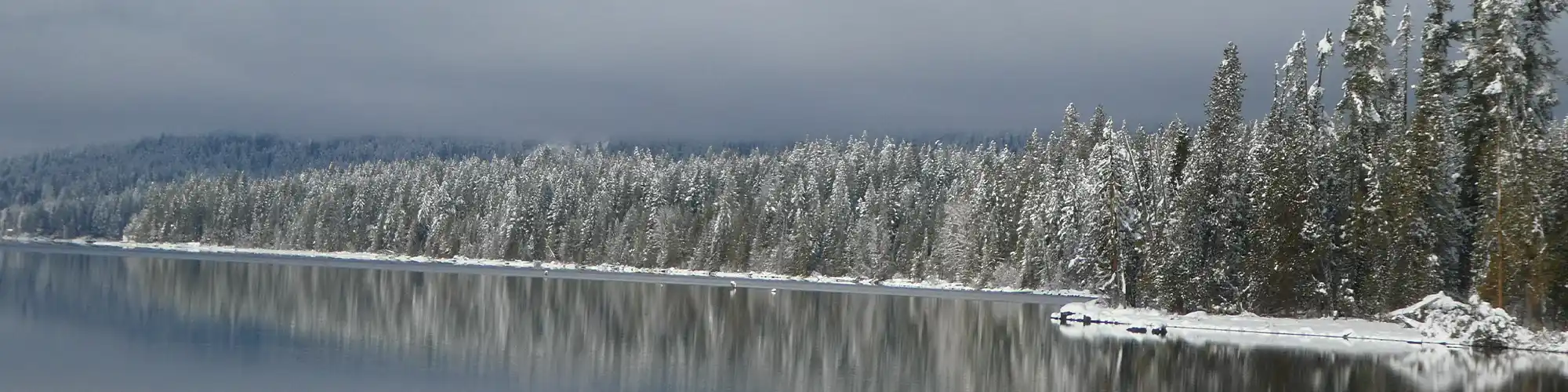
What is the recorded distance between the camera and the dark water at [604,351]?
3591 cm

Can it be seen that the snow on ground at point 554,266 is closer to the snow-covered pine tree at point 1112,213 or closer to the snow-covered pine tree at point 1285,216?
the snow-covered pine tree at point 1112,213

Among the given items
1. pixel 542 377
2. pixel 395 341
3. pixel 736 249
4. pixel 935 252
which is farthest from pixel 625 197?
pixel 542 377

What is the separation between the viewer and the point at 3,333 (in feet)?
146

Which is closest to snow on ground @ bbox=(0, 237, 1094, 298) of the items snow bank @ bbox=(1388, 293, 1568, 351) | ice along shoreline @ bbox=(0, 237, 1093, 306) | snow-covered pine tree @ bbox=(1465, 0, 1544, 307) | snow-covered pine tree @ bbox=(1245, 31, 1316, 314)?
ice along shoreline @ bbox=(0, 237, 1093, 306)

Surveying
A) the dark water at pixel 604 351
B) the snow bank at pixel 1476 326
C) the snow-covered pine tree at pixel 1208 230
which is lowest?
the dark water at pixel 604 351

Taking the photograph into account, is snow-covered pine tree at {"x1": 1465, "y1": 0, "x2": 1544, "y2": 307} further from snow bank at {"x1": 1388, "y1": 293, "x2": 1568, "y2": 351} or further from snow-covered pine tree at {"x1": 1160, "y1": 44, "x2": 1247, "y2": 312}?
snow-covered pine tree at {"x1": 1160, "y1": 44, "x2": 1247, "y2": 312}

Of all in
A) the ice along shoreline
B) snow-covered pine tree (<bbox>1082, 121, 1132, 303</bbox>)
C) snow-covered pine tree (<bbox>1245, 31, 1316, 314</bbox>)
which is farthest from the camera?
the ice along shoreline

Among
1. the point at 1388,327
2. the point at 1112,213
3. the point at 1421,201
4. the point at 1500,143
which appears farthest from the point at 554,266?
the point at 1500,143

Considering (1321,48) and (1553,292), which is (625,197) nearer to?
(1321,48)

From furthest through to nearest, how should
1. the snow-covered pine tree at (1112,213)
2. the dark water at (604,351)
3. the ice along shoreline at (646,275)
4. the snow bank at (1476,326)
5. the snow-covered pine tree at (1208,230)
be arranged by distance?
the ice along shoreline at (646,275) → the snow-covered pine tree at (1112,213) → the snow-covered pine tree at (1208,230) → the snow bank at (1476,326) → the dark water at (604,351)

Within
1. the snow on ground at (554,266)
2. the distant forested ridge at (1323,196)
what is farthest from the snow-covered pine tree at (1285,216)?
the snow on ground at (554,266)

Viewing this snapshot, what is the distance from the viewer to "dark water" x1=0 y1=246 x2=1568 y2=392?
35.9 metres

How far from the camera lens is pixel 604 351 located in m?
44.1

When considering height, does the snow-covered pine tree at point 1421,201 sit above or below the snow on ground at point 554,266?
above
